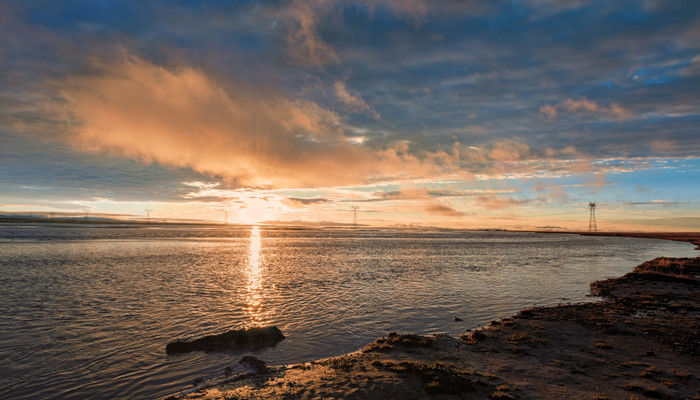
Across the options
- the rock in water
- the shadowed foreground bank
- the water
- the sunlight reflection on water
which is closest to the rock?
the shadowed foreground bank

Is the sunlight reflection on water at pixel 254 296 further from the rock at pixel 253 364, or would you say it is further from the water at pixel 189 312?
the rock at pixel 253 364

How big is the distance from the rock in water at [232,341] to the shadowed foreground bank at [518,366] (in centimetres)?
342

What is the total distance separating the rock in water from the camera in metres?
15.4

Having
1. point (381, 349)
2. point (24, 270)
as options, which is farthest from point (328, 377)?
point (24, 270)

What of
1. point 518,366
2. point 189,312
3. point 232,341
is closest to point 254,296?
point 189,312

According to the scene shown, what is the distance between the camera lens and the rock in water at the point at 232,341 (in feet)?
50.7

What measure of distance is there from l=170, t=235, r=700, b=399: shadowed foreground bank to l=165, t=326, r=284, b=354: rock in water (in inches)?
135

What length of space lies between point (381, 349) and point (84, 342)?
14.8 metres

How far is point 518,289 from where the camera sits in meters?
32.8

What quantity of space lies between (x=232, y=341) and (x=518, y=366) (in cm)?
1313

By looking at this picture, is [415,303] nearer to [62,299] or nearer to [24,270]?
[62,299]

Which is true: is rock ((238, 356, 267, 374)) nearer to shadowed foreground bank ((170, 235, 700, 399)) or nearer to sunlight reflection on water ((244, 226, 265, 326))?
shadowed foreground bank ((170, 235, 700, 399))

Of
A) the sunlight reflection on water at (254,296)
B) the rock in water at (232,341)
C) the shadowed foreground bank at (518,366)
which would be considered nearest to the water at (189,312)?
the sunlight reflection on water at (254,296)

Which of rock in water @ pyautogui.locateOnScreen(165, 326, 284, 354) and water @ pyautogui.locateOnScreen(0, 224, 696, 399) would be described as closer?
water @ pyautogui.locateOnScreen(0, 224, 696, 399)
